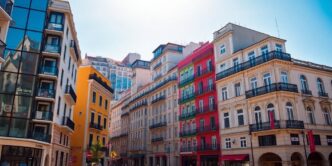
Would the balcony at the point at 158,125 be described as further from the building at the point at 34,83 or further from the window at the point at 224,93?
the building at the point at 34,83

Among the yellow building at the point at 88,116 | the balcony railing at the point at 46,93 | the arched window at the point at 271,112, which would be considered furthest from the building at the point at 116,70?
the arched window at the point at 271,112

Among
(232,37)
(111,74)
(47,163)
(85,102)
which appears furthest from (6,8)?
(111,74)

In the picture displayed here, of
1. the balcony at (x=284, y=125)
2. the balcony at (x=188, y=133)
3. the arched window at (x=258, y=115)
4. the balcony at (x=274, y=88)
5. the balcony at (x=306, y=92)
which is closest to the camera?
the balcony at (x=284, y=125)

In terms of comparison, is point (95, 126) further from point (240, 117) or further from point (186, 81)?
point (240, 117)

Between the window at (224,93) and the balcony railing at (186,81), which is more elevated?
the balcony railing at (186,81)

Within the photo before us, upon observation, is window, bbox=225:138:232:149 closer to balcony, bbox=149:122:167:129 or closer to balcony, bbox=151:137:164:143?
balcony, bbox=149:122:167:129

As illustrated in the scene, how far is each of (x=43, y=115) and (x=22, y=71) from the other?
15.2 ft

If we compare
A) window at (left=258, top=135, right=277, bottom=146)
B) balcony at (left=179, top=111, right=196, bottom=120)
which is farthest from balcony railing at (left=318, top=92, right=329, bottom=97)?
balcony at (left=179, top=111, right=196, bottom=120)

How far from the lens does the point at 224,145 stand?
3662cm

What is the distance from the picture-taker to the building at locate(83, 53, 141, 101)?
118 meters

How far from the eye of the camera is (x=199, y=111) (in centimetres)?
4303

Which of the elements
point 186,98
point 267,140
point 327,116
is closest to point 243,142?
point 267,140

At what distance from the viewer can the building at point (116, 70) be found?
387 feet

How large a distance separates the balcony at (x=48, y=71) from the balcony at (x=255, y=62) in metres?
22.3
